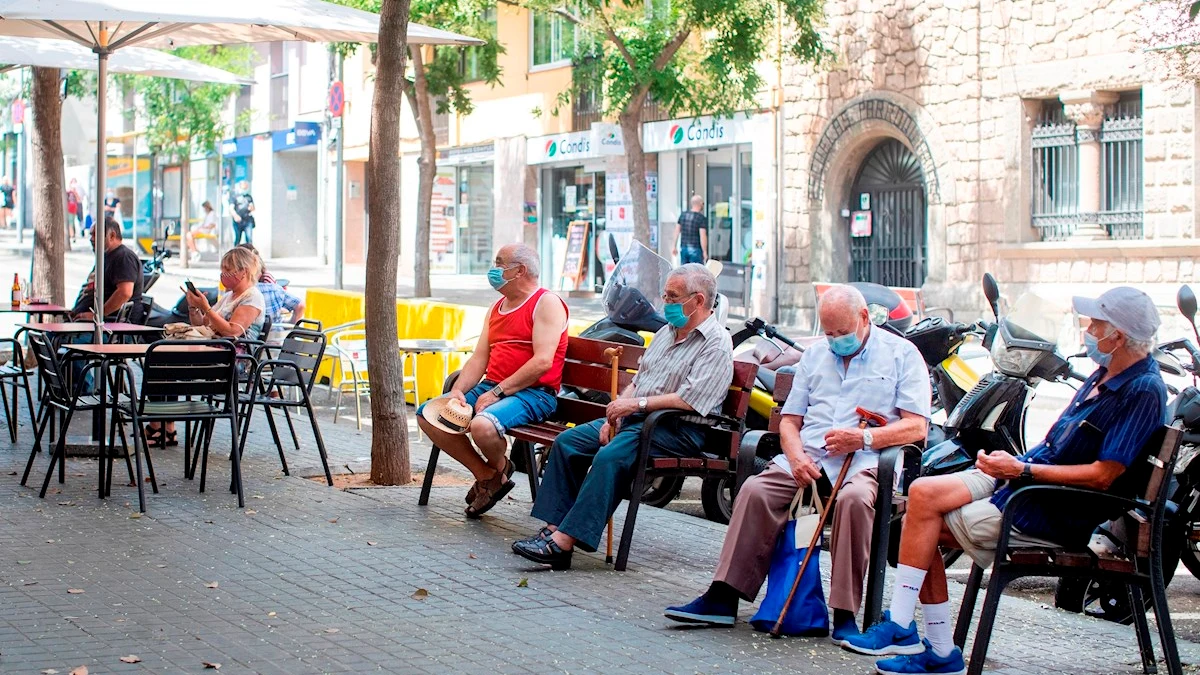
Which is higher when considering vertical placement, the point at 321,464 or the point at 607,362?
the point at 607,362

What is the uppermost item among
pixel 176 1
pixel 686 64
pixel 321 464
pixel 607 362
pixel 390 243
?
pixel 686 64

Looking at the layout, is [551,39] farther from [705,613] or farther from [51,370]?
[705,613]

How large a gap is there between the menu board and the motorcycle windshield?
19213mm

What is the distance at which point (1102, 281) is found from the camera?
63.1ft

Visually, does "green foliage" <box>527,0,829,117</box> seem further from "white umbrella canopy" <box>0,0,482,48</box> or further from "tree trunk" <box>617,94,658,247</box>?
"white umbrella canopy" <box>0,0,482,48</box>

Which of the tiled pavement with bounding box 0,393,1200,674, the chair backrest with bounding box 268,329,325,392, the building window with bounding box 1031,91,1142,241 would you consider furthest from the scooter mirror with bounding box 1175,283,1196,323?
the building window with bounding box 1031,91,1142,241

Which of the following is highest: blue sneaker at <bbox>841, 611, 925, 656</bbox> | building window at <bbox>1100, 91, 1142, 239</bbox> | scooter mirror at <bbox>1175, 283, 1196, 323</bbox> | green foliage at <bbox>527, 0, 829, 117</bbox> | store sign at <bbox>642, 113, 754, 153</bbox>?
green foliage at <bbox>527, 0, 829, 117</bbox>

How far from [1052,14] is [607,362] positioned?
13597 millimetres

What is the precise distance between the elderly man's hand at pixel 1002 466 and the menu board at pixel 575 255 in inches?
950

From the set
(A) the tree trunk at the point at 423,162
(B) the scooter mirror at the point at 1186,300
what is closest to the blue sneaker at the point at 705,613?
(B) the scooter mirror at the point at 1186,300

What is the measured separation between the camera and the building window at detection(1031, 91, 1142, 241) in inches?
753

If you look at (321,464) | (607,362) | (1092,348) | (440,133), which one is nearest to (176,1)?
(321,464)

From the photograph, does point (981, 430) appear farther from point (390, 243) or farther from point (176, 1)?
point (176, 1)

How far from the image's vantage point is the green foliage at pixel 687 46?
21.5 meters
